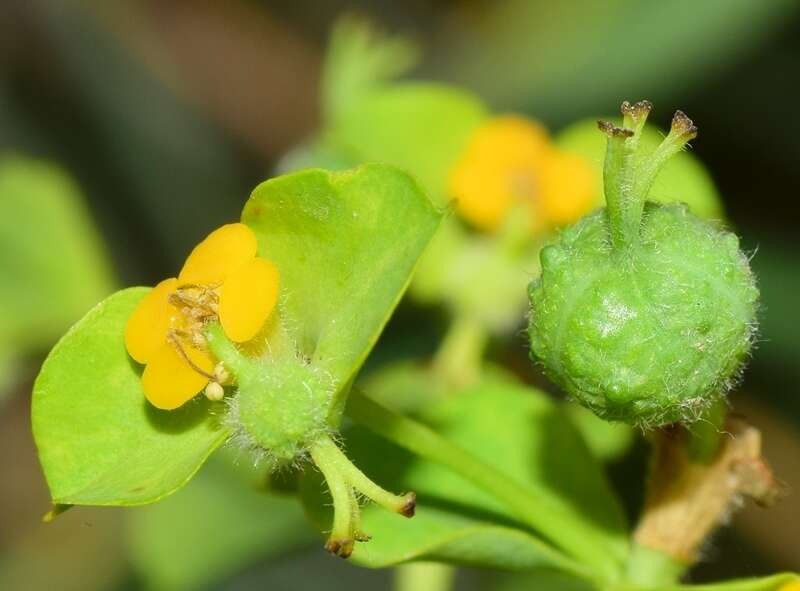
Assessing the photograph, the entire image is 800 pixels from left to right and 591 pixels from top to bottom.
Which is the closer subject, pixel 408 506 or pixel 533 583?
pixel 408 506

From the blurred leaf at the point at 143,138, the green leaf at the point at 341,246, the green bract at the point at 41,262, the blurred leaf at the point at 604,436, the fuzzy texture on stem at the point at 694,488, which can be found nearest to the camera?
the green leaf at the point at 341,246

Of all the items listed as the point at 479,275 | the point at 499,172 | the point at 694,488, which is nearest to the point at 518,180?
the point at 499,172

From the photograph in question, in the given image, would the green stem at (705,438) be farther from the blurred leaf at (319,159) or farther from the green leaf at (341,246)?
the blurred leaf at (319,159)

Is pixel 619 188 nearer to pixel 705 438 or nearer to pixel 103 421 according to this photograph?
pixel 705 438

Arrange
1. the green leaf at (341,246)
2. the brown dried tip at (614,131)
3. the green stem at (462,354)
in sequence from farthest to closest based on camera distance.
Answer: the green stem at (462,354) < the green leaf at (341,246) < the brown dried tip at (614,131)

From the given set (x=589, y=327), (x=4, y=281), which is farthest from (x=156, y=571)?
(x=589, y=327)

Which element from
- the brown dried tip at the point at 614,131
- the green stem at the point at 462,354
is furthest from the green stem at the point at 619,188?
the green stem at the point at 462,354

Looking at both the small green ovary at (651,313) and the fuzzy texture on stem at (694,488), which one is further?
the fuzzy texture on stem at (694,488)
